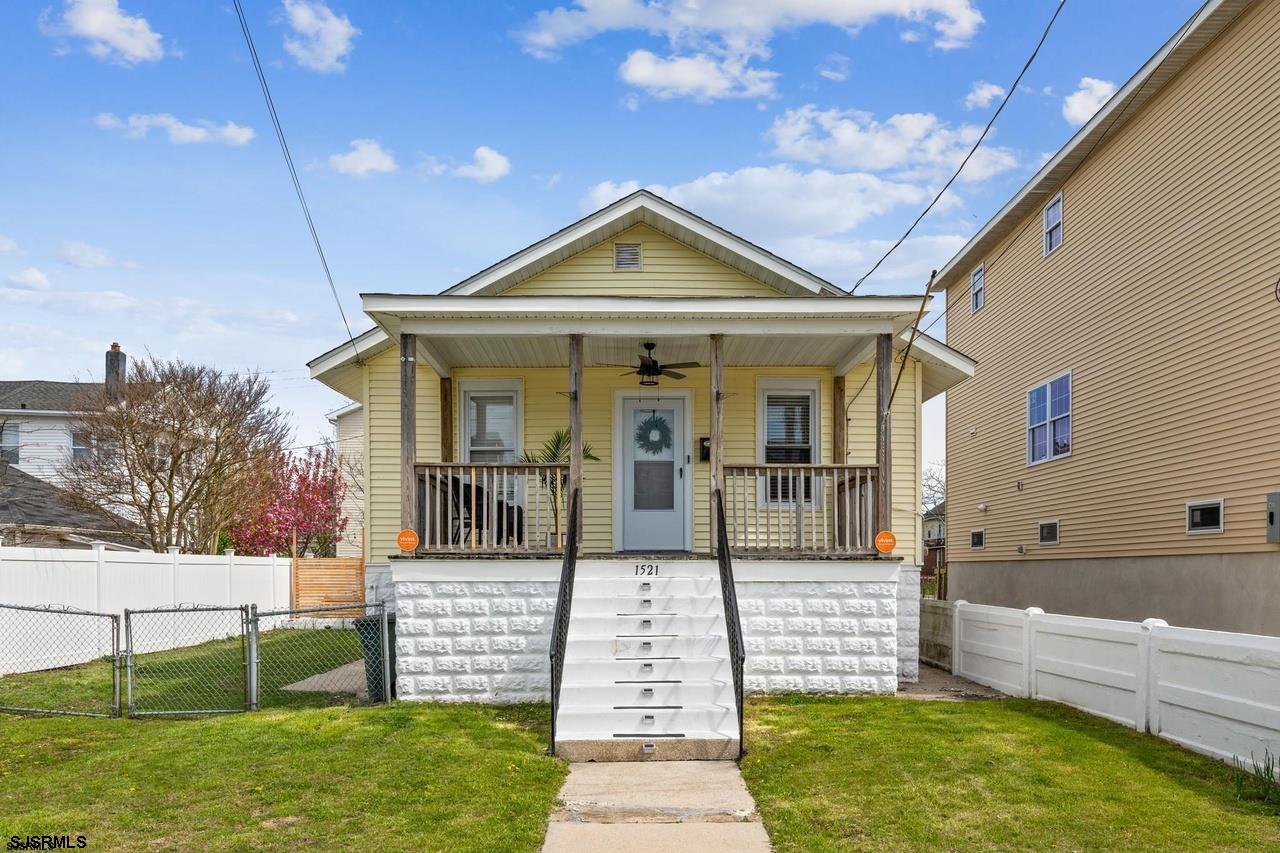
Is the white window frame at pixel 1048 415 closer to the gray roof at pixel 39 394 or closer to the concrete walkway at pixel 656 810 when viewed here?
the concrete walkway at pixel 656 810

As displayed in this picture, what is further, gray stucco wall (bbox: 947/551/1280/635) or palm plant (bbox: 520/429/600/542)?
palm plant (bbox: 520/429/600/542)

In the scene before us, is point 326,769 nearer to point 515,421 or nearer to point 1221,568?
point 515,421

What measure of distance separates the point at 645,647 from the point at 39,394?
26.0 meters

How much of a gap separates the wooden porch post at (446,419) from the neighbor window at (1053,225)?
10.6 meters

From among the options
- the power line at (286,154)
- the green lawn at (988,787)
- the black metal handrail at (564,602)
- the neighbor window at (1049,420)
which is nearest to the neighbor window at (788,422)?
the black metal handrail at (564,602)

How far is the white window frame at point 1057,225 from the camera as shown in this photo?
1711 cm

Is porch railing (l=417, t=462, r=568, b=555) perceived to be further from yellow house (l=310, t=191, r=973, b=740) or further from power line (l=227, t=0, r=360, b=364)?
power line (l=227, t=0, r=360, b=364)

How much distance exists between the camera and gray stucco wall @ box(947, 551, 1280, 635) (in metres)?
11.5

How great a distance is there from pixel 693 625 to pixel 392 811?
154 inches

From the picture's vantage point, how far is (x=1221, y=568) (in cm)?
1233

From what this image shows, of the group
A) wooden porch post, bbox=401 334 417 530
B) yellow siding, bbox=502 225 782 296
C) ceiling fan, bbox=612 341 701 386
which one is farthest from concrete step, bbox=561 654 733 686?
yellow siding, bbox=502 225 782 296

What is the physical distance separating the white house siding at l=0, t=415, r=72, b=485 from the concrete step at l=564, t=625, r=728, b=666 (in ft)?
79.1

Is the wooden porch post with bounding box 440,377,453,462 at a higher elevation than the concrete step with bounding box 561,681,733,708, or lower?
higher

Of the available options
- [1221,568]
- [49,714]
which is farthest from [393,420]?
[1221,568]
